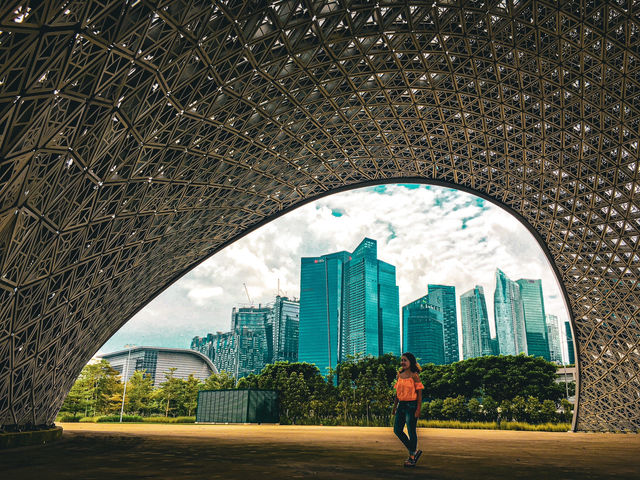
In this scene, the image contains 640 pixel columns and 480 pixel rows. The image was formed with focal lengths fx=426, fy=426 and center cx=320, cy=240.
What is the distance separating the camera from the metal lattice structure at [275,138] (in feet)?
54.9

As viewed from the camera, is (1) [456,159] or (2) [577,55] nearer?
(2) [577,55]

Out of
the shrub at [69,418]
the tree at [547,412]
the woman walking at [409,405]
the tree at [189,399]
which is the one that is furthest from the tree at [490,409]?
the shrub at [69,418]

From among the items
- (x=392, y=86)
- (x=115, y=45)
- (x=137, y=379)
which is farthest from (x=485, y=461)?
(x=137, y=379)

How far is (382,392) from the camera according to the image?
65.5 metres

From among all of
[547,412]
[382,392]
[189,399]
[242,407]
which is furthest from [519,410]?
[189,399]

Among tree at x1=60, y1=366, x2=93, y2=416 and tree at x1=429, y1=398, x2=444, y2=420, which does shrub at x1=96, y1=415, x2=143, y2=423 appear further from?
tree at x1=429, y1=398, x2=444, y2=420

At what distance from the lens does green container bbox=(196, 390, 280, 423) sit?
64000mm

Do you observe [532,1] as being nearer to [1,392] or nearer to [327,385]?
[1,392]

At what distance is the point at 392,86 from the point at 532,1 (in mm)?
10804

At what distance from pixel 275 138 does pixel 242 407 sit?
45.2 m

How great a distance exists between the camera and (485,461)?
12.1 metres

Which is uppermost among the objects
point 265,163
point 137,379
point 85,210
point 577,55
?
point 577,55

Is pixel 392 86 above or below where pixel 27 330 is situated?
above

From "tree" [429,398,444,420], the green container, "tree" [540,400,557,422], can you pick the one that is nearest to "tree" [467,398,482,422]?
"tree" [429,398,444,420]
